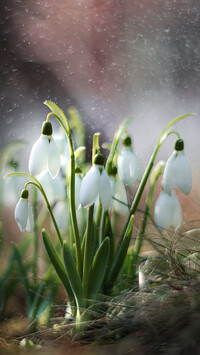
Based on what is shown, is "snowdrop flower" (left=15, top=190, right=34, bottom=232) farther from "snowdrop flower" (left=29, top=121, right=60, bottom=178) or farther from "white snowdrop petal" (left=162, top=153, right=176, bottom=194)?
"white snowdrop petal" (left=162, top=153, right=176, bottom=194)

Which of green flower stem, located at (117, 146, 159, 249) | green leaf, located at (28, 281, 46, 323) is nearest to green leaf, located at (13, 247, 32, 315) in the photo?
green leaf, located at (28, 281, 46, 323)

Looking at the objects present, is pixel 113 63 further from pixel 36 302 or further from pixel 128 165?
pixel 36 302

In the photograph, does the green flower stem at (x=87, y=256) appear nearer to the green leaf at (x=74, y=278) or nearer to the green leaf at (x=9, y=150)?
the green leaf at (x=74, y=278)

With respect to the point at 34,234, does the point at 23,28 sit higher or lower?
higher

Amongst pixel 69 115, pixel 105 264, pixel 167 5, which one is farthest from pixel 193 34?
pixel 105 264

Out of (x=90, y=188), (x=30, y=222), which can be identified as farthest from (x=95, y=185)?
(x=30, y=222)

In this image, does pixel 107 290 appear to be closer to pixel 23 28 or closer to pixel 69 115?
pixel 69 115
